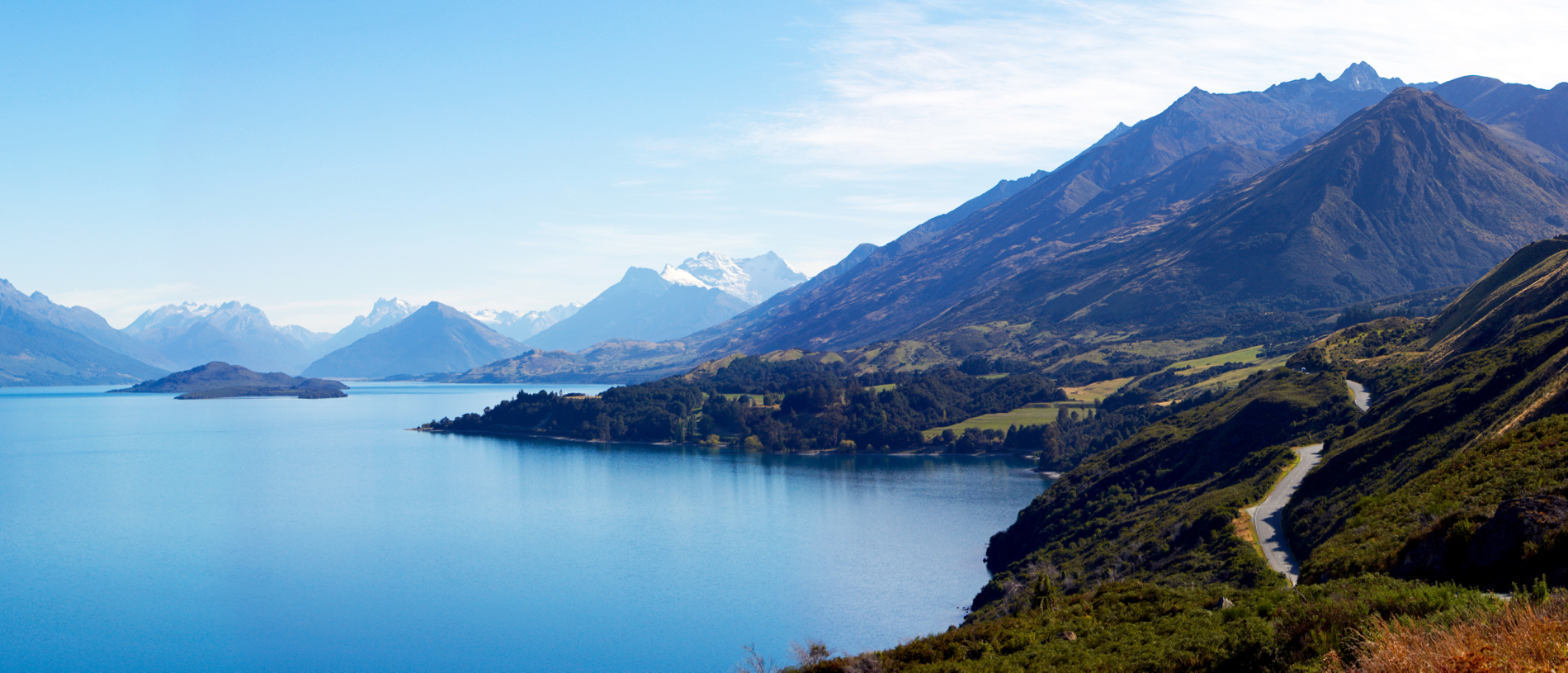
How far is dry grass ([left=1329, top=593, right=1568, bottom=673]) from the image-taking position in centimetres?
1168

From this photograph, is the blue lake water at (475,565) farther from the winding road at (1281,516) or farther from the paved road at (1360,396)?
the paved road at (1360,396)

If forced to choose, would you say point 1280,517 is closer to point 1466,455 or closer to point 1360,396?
point 1466,455

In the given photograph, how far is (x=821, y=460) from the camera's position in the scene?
18238 centimetres

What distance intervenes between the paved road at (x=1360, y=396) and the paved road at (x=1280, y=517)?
8.80m

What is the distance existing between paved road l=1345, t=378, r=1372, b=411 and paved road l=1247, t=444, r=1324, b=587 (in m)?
8.80

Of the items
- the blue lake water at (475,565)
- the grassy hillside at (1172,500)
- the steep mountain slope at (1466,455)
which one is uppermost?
the steep mountain slope at (1466,455)

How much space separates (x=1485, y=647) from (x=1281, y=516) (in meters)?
46.6

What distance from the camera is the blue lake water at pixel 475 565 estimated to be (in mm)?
66125

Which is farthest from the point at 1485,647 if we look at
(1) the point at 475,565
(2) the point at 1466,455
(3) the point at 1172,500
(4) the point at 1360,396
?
(1) the point at 475,565

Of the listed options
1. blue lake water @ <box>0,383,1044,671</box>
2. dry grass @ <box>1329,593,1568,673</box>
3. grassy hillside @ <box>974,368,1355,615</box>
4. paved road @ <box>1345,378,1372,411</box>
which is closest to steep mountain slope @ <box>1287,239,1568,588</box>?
paved road @ <box>1345,378,1372,411</box>

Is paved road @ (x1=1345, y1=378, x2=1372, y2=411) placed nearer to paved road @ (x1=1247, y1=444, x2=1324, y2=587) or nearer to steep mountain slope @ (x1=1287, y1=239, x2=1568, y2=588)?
steep mountain slope @ (x1=1287, y1=239, x2=1568, y2=588)

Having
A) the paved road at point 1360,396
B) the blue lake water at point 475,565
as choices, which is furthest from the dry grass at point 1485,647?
the paved road at point 1360,396

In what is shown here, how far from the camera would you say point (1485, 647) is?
477 inches

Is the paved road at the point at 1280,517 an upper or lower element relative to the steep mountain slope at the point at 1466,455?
lower
